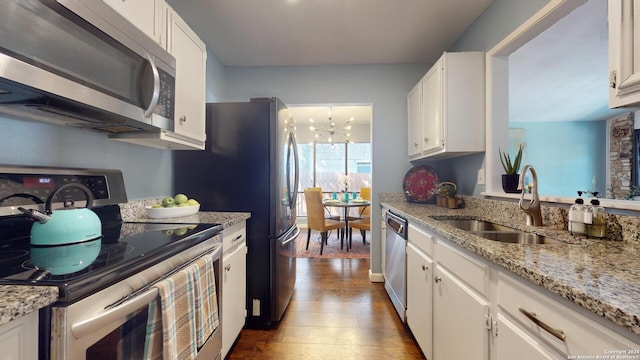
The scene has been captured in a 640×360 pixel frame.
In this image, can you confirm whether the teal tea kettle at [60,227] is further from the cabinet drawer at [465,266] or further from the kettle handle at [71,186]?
the cabinet drawer at [465,266]

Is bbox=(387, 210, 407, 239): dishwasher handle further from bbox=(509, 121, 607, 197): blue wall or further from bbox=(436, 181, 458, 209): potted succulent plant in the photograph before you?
bbox=(509, 121, 607, 197): blue wall

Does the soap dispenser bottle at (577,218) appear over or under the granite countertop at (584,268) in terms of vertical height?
over

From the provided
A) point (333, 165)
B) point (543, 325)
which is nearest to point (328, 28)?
point (543, 325)

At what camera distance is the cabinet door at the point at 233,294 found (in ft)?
5.03

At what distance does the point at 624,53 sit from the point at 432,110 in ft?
4.74

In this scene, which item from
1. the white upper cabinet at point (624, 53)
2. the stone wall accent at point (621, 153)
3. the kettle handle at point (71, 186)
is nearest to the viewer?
the white upper cabinet at point (624, 53)

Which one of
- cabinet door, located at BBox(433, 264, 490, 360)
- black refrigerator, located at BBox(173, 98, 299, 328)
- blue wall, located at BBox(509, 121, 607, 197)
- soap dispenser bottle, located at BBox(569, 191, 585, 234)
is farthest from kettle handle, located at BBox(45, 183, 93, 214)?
blue wall, located at BBox(509, 121, 607, 197)

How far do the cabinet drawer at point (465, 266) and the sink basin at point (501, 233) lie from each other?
0.55ft

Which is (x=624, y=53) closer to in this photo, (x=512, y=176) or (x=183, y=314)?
(x=512, y=176)

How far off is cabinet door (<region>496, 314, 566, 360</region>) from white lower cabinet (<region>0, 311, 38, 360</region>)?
124 cm

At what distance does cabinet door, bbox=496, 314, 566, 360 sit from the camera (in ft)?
2.37

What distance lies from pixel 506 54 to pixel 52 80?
255cm

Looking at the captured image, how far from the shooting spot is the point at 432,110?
227cm

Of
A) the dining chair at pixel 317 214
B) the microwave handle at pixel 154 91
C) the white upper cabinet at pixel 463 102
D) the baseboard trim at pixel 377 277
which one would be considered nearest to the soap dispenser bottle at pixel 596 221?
the white upper cabinet at pixel 463 102
